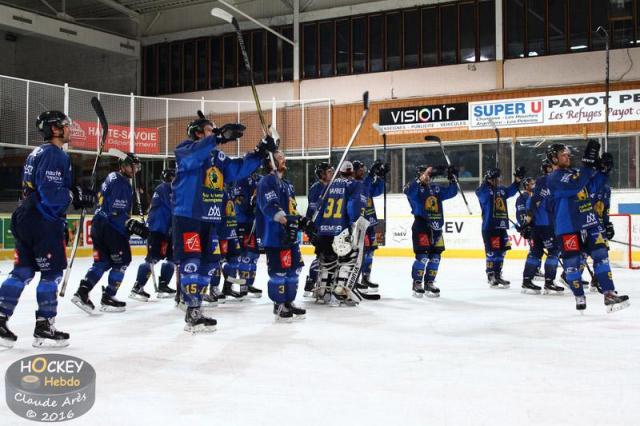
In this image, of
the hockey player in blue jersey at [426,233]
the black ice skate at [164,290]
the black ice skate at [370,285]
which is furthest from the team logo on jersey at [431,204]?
the black ice skate at [164,290]

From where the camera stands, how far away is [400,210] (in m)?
15.5

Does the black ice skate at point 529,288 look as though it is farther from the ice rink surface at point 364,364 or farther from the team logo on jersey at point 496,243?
the ice rink surface at point 364,364

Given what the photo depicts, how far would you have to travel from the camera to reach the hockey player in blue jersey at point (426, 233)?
728 centimetres

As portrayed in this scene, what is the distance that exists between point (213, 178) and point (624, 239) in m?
9.31

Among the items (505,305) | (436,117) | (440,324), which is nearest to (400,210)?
(436,117)

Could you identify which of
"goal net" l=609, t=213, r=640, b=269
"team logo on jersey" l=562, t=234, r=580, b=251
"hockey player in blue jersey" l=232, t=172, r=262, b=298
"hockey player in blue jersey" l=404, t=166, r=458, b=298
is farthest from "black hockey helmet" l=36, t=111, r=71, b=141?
"goal net" l=609, t=213, r=640, b=269

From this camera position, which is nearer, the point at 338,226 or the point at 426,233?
the point at 338,226

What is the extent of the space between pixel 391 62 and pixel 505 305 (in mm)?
11575

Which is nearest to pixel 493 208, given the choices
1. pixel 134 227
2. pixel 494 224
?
pixel 494 224

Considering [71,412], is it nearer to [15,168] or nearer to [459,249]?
[459,249]

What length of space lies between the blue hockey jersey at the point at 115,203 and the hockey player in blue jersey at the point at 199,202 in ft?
4.81

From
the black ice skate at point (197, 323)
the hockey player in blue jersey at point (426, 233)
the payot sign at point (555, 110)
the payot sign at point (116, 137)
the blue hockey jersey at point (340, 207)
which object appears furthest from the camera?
the payot sign at point (555, 110)

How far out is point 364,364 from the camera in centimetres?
371

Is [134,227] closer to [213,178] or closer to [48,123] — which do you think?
[213,178]
